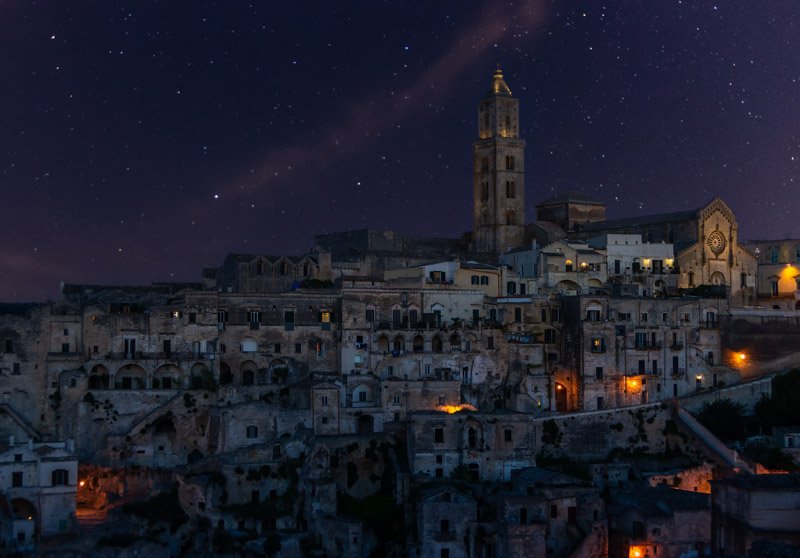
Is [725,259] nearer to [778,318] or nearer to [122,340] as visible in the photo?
[778,318]

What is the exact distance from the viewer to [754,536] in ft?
105

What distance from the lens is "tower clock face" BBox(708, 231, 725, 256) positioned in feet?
210

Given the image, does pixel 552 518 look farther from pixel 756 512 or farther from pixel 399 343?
pixel 399 343

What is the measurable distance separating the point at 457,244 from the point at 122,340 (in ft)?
83.9

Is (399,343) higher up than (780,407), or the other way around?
(399,343)

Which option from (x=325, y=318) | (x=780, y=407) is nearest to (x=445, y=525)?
(x=325, y=318)

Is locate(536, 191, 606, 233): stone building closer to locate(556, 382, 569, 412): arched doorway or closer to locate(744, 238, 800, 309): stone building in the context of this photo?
locate(744, 238, 800, 309): stone building

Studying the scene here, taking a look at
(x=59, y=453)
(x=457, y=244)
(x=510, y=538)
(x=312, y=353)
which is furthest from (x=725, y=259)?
(x=59, y=453)

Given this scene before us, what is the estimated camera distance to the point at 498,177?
6850cm

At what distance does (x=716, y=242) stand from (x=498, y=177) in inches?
522

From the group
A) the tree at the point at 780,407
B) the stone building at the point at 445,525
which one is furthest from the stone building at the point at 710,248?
the stone building at the point at 445,525

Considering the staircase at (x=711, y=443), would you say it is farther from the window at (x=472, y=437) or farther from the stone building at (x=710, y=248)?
the stone building at (x=710, y=248)

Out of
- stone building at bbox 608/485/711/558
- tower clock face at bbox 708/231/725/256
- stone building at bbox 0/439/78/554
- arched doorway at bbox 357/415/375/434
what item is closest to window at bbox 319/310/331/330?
arched doorway at bbox 357/415/375/434

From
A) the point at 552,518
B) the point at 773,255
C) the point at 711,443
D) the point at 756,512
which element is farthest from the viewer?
the point at 773,255
